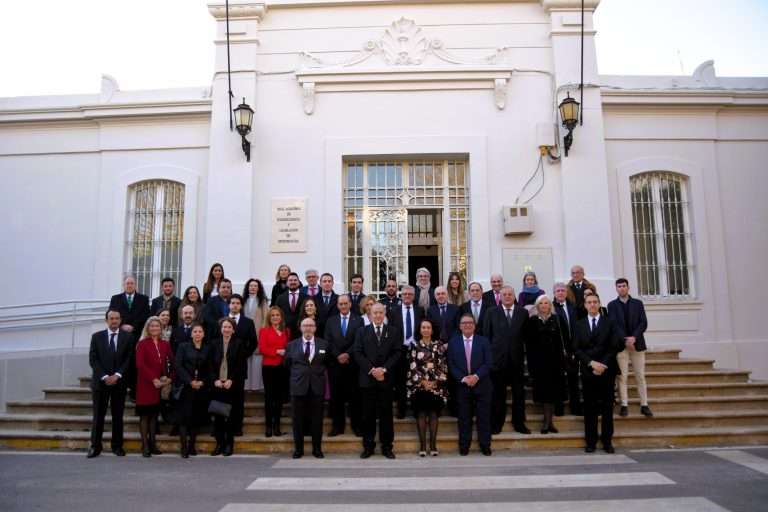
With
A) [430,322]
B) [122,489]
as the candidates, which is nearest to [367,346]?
[430,322]

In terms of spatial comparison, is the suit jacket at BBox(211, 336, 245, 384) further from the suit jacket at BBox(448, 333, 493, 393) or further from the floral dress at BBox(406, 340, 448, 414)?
the suit jacket at BBox(448, 333, 493, 393)

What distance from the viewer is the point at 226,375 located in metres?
7.15

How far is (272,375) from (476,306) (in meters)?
2.99

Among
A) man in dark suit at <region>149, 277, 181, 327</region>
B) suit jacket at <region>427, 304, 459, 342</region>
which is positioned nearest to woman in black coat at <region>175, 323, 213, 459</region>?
man in dark suit at <region>149, 277, 181, 327</region>

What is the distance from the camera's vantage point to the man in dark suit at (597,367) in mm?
6812

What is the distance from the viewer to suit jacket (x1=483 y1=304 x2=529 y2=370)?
723 centimetres

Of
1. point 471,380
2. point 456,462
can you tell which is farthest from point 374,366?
point 456,462

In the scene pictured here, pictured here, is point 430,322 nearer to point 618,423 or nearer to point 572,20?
point 618,423

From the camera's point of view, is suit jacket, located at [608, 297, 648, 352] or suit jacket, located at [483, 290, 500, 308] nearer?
suit jacket, located at [608, 297, 648, 352]

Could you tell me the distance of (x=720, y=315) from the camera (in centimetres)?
1020

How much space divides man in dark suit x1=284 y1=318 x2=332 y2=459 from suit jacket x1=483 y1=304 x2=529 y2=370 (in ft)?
7.23

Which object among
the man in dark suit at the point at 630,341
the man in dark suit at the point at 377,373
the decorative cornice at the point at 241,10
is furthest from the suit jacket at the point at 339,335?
the decorative cornice at the point at 241,10

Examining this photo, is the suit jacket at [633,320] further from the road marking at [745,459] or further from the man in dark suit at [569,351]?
→ the road marking at [745,459]

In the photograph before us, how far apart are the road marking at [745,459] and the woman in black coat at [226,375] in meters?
5.94
